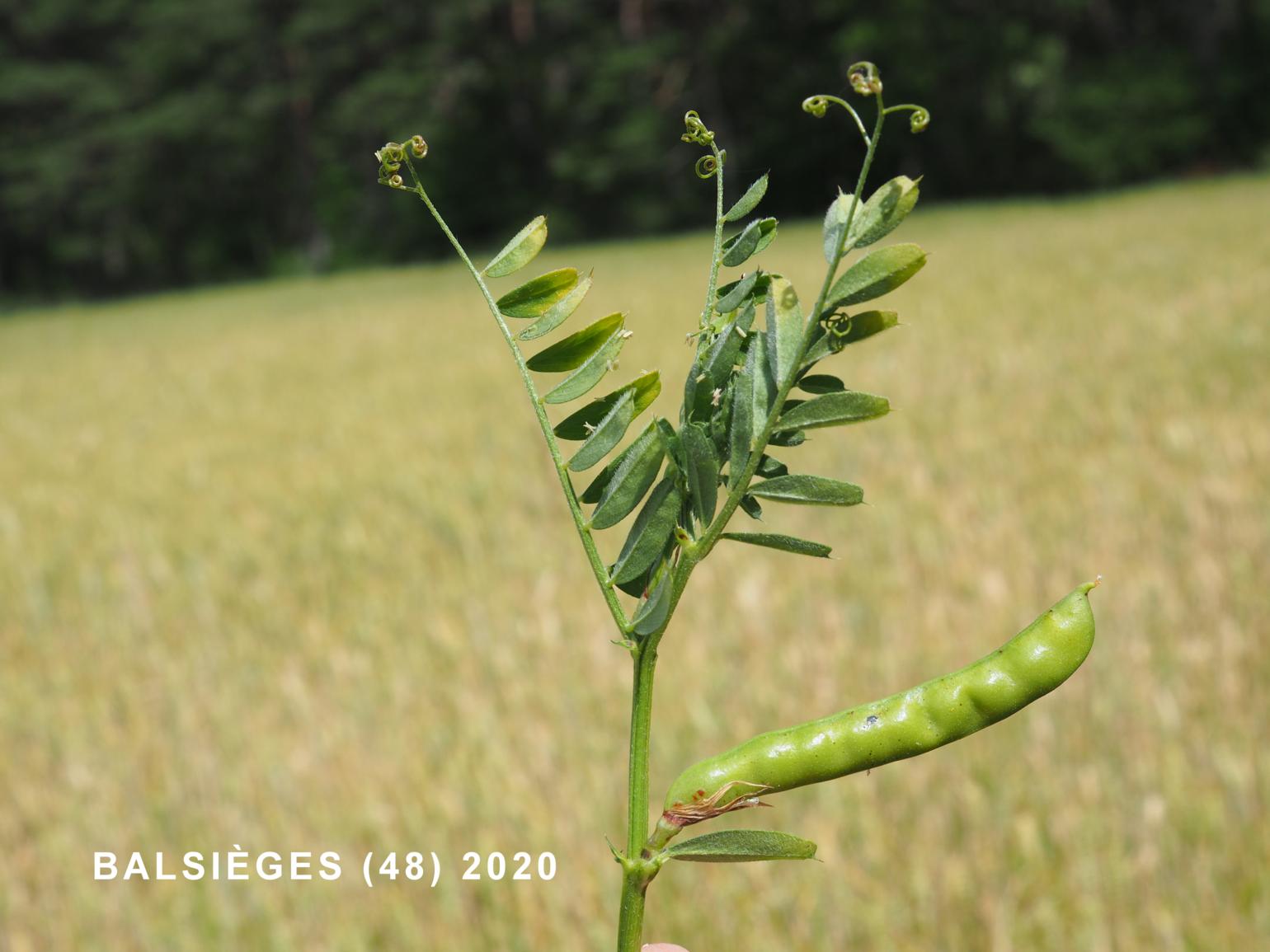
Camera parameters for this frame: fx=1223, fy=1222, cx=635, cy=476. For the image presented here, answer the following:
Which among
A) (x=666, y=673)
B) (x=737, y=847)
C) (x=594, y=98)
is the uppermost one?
(x=737, y=847)

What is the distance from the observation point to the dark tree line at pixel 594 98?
725 inches

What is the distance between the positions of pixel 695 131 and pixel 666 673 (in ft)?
7.79

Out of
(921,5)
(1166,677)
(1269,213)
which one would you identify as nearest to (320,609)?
(1166,677)

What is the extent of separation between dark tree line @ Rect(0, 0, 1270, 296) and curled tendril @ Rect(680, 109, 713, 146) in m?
15.4

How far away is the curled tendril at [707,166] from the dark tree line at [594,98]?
1542cm

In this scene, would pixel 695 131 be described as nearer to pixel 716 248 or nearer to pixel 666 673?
pixel 716 248

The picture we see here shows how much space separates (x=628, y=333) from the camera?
347mm

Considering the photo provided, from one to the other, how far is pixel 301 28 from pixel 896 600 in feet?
68.7

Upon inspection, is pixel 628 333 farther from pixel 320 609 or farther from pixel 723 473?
pixel 320 609

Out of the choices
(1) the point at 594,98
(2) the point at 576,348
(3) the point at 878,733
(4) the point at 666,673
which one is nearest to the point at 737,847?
(3) the point at 878,733

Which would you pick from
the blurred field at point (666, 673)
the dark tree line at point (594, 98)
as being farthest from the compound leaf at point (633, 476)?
the dark tree line at point (594, 98)

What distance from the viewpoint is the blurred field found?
6.04 ft

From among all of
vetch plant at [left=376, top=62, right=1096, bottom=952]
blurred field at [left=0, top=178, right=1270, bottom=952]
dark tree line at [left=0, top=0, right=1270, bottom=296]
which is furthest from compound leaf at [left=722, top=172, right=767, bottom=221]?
dark tree line at [left=0, top=0, right=1270, bottom=296]

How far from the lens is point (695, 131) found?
299mm
